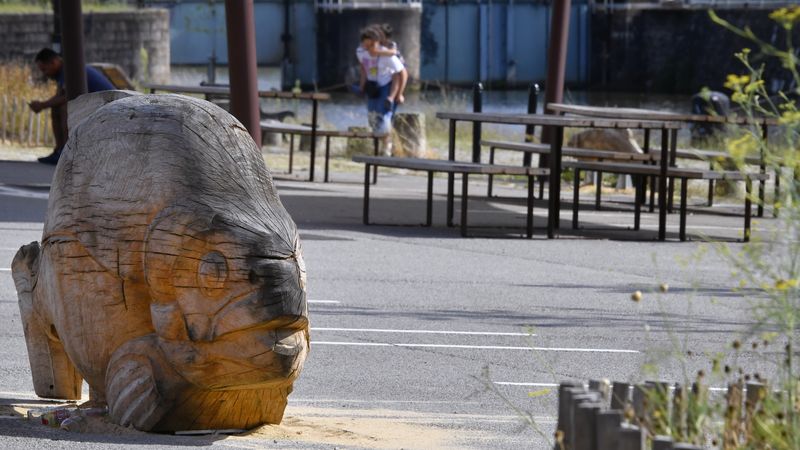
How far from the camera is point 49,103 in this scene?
1803cm

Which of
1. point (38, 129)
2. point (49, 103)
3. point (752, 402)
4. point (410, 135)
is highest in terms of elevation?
point (752, 402)

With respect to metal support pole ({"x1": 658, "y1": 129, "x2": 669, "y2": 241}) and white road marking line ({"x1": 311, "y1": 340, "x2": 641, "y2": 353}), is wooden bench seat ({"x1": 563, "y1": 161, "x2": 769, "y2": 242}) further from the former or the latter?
white road marking line ({"x1": 311, "y1": 340, "x2": 641, "y2": 353})

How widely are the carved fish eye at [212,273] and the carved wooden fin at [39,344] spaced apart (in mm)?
1067

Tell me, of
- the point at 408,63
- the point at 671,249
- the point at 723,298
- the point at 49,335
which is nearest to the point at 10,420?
the point at 49,335

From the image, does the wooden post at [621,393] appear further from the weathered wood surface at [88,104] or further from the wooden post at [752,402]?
the weathered wood surface at [88,104]

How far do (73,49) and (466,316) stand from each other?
29.1ft

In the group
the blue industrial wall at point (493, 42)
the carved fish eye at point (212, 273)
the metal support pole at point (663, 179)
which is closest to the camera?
the carved fish eye at point (212, 273)

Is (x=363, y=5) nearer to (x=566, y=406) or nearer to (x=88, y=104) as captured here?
(x=88, y=104)

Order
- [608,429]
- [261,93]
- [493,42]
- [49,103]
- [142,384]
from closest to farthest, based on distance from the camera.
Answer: [608,429] → [142,384] → [49,103] → [261,93] → [493,42]

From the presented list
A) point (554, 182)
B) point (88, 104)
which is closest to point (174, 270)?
point (88, 104)

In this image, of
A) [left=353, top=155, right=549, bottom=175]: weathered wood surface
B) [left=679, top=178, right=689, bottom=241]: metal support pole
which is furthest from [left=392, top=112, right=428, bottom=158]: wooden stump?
[left=679, top=178, right=689, bottom=241]: metal support pole

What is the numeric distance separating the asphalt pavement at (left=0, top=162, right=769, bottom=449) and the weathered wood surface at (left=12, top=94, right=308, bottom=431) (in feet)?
0.69

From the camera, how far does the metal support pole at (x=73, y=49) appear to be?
1709 cm

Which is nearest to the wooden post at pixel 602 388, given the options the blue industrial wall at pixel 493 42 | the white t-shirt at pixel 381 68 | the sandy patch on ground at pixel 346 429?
the sandy patch on ground at pixel 346 429
